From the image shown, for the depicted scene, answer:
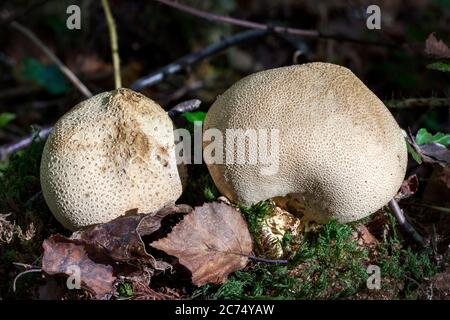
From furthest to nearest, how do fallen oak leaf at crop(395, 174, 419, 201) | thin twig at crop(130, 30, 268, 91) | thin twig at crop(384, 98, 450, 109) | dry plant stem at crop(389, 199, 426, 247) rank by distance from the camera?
thin twig at crop(130, 30, 268, 91) → thin twig at crop(384, 98, 450, 109) → fallen oak leaf at crop(395, 174, 419, 201) → dry plant stem at crop(389, 199, 426, 247)

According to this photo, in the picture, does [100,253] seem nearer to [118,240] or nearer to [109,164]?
[118,240]

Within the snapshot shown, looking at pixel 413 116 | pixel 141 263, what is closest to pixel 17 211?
pixel 141 263

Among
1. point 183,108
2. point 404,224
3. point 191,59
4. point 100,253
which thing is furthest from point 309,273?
point 191,59

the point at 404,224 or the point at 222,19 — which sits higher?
the point at 222,19

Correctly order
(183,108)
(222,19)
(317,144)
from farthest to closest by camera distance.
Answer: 1. (222,19)
2. (183,108)
3. (317,144)

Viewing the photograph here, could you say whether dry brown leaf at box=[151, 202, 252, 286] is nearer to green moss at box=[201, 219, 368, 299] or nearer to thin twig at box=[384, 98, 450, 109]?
green moss at box=[201, 219, 368, 299]

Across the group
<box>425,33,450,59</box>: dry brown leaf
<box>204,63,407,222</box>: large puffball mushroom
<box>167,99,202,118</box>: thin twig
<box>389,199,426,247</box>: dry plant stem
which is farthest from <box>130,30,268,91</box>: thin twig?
<box>389,199,426,247</box>: dry plant stem

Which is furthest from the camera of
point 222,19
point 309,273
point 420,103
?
point 222,19
